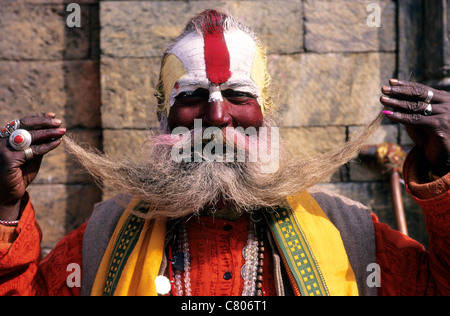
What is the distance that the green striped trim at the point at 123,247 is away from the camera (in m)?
1.69

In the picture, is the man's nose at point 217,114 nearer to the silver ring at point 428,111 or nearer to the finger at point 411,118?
the finger at point 411,118

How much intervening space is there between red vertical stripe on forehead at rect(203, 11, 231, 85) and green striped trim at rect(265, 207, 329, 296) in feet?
2.08

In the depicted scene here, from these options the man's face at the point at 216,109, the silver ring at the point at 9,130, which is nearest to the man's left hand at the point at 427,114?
the man's face at the point at 216,109

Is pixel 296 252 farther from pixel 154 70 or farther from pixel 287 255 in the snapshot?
pixel 154 70

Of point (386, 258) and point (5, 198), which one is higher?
point (5, 198)

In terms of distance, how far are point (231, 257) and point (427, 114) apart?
3.07 feet

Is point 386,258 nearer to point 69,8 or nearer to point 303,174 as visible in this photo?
point 303,174

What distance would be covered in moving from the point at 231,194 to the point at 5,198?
2.85ft

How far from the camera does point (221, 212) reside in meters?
1.78

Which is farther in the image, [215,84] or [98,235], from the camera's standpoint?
[98,235]

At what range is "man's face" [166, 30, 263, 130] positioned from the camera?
175 cm

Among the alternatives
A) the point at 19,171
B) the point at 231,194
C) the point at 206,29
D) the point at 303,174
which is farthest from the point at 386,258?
the point at 19,171

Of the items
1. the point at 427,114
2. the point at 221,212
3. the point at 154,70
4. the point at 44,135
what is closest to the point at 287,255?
the point at 221,212

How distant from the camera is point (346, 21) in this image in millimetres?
2779
